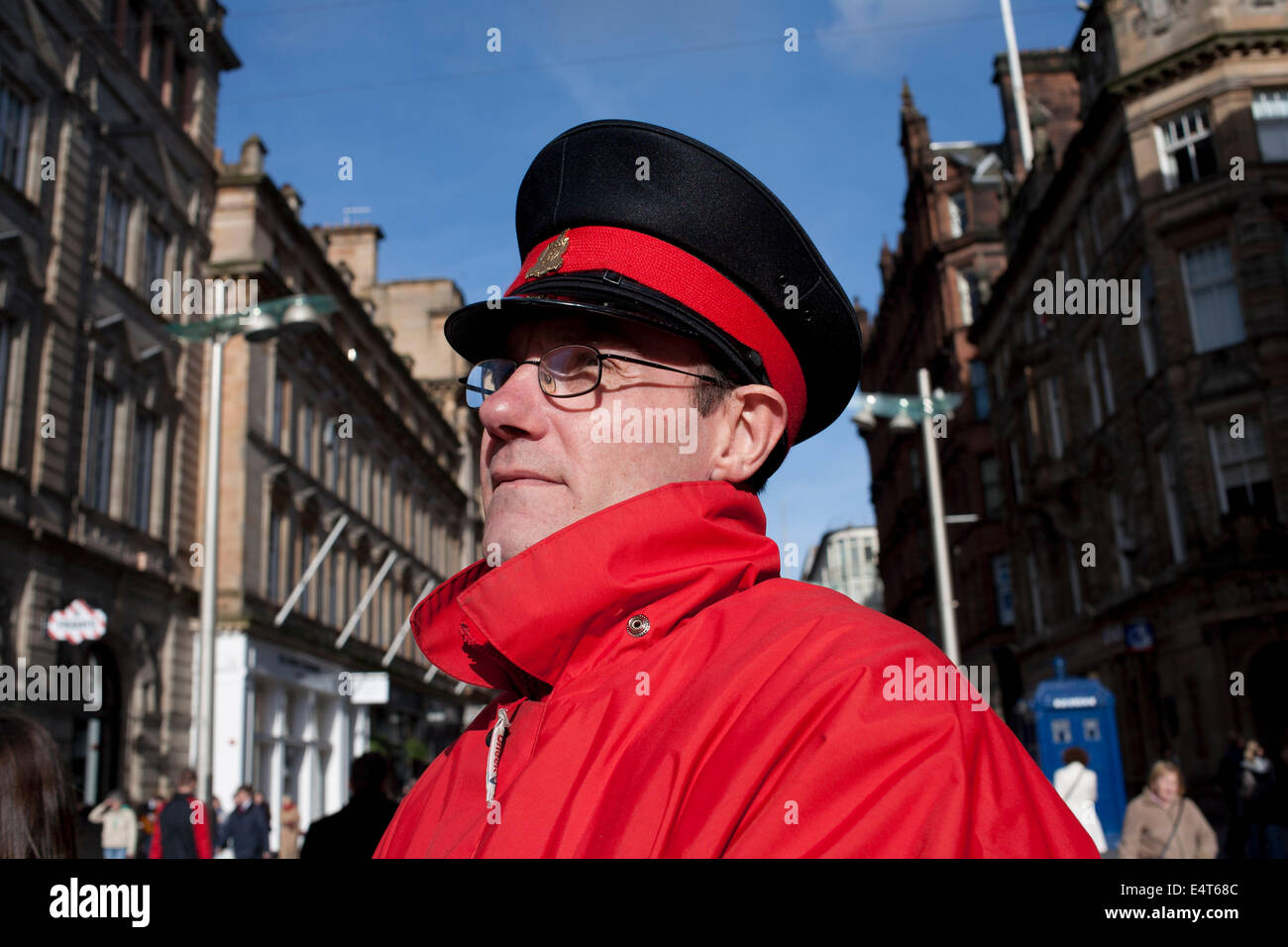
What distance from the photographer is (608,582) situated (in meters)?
1.32

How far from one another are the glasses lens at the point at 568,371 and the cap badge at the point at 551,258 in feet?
0.57

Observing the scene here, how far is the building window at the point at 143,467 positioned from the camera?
2106 centimetres

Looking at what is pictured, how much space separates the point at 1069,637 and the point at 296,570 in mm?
21302

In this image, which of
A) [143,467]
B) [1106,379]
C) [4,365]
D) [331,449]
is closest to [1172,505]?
[1106,379]

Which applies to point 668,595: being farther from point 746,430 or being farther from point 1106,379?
point 1106,379

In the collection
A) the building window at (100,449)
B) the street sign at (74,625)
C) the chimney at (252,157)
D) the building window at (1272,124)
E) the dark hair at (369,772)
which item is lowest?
the dark hair at (369,772)

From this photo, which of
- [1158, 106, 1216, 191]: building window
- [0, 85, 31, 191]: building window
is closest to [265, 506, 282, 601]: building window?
[0, 85, 31, 191]: building window

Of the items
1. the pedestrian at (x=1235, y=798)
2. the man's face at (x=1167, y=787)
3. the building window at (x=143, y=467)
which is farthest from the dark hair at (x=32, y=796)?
the building window at (x=143, y=467)

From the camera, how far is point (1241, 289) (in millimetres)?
21391

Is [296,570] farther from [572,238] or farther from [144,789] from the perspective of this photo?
[572,238]

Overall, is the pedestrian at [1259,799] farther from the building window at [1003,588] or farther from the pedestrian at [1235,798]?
the building window at [1003,588]

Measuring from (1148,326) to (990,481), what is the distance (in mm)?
17163

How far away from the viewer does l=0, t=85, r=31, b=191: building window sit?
16672mm
